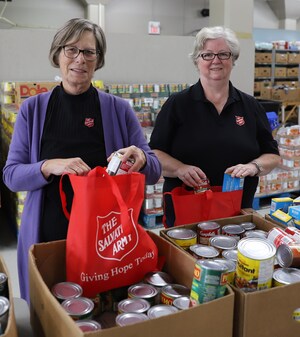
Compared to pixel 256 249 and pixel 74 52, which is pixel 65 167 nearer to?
pixel 74 52

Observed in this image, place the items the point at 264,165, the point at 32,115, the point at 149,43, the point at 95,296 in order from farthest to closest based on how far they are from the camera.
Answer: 1. the point at 149,43
2. the point at 264,165
3. the point at 32,115
4. the point at 95,296

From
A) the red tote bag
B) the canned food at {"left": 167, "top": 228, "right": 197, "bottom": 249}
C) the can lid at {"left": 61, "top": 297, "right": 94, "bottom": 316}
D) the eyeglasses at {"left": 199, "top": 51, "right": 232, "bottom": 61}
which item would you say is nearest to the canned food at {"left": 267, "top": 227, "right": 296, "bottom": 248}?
the canned food at {"left": 167, "top": 228, "right": 197, "bottom": 249}

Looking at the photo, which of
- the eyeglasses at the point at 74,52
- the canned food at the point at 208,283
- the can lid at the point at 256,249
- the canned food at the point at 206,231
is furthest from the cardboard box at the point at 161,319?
the eyeglasses at the point at 74,52

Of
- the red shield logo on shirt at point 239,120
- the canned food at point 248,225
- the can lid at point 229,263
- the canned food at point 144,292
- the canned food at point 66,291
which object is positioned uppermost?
the red shield logo on shirt at point 239,120

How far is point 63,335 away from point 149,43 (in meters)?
4.90

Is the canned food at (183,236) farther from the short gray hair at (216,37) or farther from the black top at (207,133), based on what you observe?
the short gray hair at (216,37)

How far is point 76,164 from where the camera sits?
1453mm

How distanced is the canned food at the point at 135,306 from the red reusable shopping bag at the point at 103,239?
5.0 inches

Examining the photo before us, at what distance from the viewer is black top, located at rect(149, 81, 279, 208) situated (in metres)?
2.05

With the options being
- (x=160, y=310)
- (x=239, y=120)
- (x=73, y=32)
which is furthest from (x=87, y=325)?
(x=239, y=120)

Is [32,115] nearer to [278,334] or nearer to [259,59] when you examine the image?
[278,334]

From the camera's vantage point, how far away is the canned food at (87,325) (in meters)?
1.01

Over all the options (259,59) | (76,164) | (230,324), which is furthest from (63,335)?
(259,59)

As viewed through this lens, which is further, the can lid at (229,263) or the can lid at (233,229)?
the can lid at (233,229)
